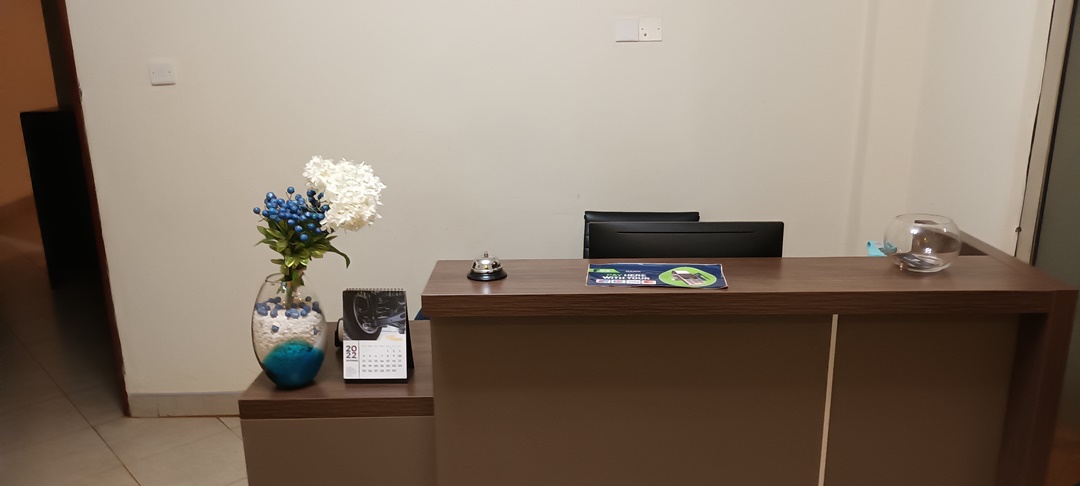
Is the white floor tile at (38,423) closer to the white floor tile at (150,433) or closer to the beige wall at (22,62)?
the white floor tile at (150,433)

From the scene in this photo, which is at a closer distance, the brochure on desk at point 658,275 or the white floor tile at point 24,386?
the brochure on desk at point 658,275

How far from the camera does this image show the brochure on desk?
168 centimetres

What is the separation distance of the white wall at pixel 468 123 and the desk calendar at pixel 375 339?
138 cm

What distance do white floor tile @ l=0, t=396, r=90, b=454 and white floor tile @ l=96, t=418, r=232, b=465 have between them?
0.15 metres

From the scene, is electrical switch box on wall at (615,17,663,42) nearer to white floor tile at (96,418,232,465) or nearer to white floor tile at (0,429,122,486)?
white floor tile at (96,418,232,465)

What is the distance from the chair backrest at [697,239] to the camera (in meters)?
1.95

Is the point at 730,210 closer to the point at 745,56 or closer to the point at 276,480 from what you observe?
the point at 745,56

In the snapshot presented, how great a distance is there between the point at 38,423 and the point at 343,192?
8.31ft

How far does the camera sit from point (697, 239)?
1957 millimetres

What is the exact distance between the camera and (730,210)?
316 cm

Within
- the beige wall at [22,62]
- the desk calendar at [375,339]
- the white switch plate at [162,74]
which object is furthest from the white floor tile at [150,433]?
the beige wall at [22,62]

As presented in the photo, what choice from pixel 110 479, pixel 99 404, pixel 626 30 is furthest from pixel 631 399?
pixel 99 404

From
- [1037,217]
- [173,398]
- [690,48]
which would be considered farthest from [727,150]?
[173,398]

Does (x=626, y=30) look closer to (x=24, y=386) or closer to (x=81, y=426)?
(x=81, y=426)
